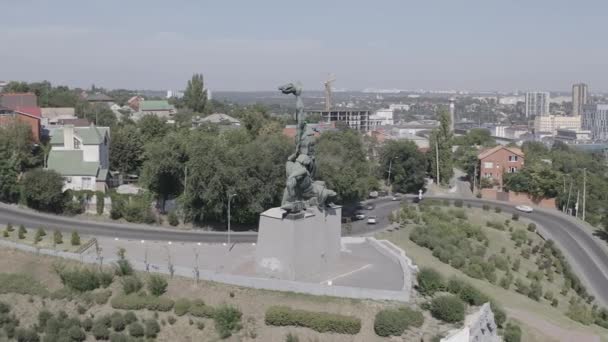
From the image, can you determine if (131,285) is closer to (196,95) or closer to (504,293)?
(504,293)

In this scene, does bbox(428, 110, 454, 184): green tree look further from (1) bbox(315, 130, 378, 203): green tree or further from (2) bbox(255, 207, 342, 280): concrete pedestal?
(2) bbox(255, 207, 342, 280): concrete pedestal

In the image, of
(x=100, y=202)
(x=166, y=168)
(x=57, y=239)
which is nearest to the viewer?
(x=57, y=239)

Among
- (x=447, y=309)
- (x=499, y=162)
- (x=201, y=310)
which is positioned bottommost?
(x=201, y=310)

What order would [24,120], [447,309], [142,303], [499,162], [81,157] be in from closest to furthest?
1. [447,309]
2. [142,303]
3. [81,157]
4. [24,120]
5. [499,162]

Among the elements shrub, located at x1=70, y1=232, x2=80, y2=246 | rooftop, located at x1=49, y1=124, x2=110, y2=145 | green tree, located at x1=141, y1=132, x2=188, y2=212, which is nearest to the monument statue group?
shrub, located at x1=70, y1=232, x2=80, y2=246

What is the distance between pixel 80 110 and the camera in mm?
92812

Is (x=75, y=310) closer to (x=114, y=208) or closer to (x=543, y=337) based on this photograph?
(x=114, y=208)

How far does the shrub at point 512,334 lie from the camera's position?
26.6 metres

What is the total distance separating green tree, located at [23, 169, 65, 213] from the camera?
44.8 meters

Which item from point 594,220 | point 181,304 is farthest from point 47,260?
point 594,220

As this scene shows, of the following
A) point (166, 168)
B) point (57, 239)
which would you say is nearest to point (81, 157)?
point (166, 168)

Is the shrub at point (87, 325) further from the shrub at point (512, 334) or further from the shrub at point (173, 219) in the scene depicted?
the shrub at point (173, 219)

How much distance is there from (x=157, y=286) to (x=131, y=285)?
133 cm

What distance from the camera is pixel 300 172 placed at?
96.5 ft
